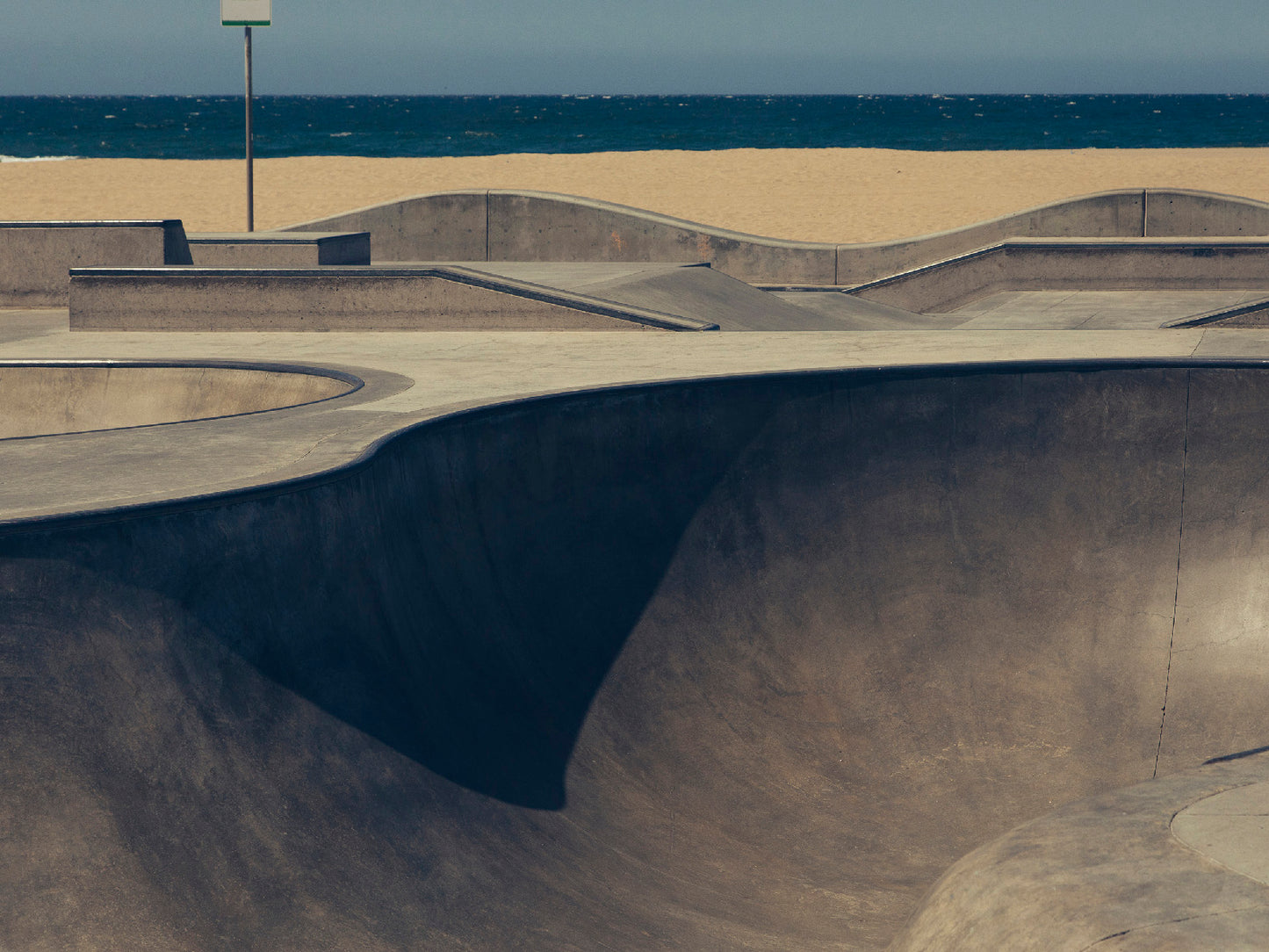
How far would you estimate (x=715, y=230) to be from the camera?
71.3 ft

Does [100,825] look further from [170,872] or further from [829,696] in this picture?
[829,696]

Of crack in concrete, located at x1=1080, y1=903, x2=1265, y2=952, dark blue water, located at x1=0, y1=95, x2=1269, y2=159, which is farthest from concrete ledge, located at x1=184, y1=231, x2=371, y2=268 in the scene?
dark blue water, located at x1=0, y1=95, x2=1269, y2=159

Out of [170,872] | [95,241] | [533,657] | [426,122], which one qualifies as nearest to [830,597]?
[533,657]

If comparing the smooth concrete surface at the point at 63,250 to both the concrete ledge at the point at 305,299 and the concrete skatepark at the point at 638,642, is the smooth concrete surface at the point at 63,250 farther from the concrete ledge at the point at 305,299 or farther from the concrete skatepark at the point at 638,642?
the concrete skatepark at the point at 638,642

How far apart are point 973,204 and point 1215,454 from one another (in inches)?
1075

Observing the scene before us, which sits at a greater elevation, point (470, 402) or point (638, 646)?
point (470, 402)

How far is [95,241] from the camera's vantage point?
51.1ft

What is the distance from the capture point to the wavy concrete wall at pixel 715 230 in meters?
21.5

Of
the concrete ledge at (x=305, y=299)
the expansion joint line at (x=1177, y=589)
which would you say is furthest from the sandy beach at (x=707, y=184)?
the expansion joint line at (x=1177, y=589)

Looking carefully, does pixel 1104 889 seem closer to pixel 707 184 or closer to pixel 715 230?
pixel 715 230

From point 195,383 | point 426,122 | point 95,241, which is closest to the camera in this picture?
point 195,383

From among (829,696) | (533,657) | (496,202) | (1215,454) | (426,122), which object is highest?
(426,122)

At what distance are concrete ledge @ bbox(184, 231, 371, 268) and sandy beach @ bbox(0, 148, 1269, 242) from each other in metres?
15.2

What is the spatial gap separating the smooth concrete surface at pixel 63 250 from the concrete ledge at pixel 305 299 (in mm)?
1958
